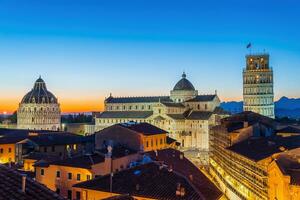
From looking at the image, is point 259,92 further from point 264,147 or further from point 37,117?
point 264,147

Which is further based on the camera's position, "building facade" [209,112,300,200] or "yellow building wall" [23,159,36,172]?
"yellow building wall" [23,159,36,172]

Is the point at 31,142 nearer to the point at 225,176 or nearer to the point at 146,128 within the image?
the point at 146,128

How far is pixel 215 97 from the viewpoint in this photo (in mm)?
109438

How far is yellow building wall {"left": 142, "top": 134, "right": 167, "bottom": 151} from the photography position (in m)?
54.0

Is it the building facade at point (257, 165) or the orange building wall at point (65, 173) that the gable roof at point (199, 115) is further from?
the orange building wall at point (65, 173)

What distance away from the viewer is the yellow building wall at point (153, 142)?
2127 inches

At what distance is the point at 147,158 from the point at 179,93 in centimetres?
8023

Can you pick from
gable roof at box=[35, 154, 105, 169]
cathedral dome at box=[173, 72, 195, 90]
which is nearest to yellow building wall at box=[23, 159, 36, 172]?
gable roof at box=[35, 154, 105, 169]

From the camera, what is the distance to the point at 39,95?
152250 mm

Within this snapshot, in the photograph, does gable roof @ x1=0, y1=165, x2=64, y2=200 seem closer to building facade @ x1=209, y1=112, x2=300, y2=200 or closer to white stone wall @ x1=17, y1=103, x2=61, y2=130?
building facade @ x1=209, y1=112, x2=300, y2=200

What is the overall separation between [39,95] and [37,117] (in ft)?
30.6

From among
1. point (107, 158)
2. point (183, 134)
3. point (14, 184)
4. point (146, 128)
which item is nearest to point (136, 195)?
point (107, 158)

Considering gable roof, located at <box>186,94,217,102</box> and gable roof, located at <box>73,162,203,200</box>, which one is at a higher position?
gable roof, located at <box>186,94,217,102</box>

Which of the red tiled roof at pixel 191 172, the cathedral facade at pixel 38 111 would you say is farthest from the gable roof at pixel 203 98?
the red tiled roof at pixel 191 172
